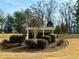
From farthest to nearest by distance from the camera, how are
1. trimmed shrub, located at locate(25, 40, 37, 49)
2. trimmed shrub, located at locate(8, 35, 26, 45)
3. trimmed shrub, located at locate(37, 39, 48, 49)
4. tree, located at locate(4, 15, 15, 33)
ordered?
1. tree, located at locate(4, 15, 15, 33)
2. trimmed shrub, located at locate(8, 35, 26, 45)
3. trimmed shrub, located at locate(25, 40, 37, 49)
4. trimmed shrub, located at locate(37, 39, 48, 49)

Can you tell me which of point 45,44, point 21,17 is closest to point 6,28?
point 21,17

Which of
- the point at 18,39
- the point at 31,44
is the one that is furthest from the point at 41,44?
the point at 18,39

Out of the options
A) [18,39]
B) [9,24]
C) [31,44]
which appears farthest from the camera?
[9,24]

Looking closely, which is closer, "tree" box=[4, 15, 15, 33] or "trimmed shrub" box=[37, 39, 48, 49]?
"trimmed shrub" box=[37, 39, 48, 49]

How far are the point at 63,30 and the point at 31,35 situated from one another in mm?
27902

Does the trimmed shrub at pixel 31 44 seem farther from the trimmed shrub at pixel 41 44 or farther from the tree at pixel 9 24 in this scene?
the tree at pixel 9 24

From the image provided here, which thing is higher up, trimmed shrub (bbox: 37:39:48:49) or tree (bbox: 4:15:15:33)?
tree (bbox: 4:15:15:33)

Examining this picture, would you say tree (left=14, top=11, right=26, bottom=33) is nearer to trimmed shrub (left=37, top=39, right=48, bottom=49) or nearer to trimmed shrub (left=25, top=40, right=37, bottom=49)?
trimmed shrub (left=25, top=40, right=37, bottom=49)

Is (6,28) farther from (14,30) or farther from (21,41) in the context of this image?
(21,41)

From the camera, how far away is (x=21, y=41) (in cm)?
3300

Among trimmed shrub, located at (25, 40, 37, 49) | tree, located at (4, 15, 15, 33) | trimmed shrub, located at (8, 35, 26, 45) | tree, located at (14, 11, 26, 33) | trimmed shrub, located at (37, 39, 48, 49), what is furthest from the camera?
tree, located at (4, 15, 15, 33)

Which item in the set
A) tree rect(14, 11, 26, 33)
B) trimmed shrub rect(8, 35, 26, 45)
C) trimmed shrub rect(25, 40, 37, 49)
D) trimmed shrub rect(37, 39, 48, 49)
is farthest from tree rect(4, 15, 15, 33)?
trimmed shrub rect(37, 39, 48, 49)

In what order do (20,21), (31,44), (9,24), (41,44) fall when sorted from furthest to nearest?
1. (9,24)
2. (20,21)
3. (31,44)
4. (41,44)

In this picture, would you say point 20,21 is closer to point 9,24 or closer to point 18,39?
point 9,24
